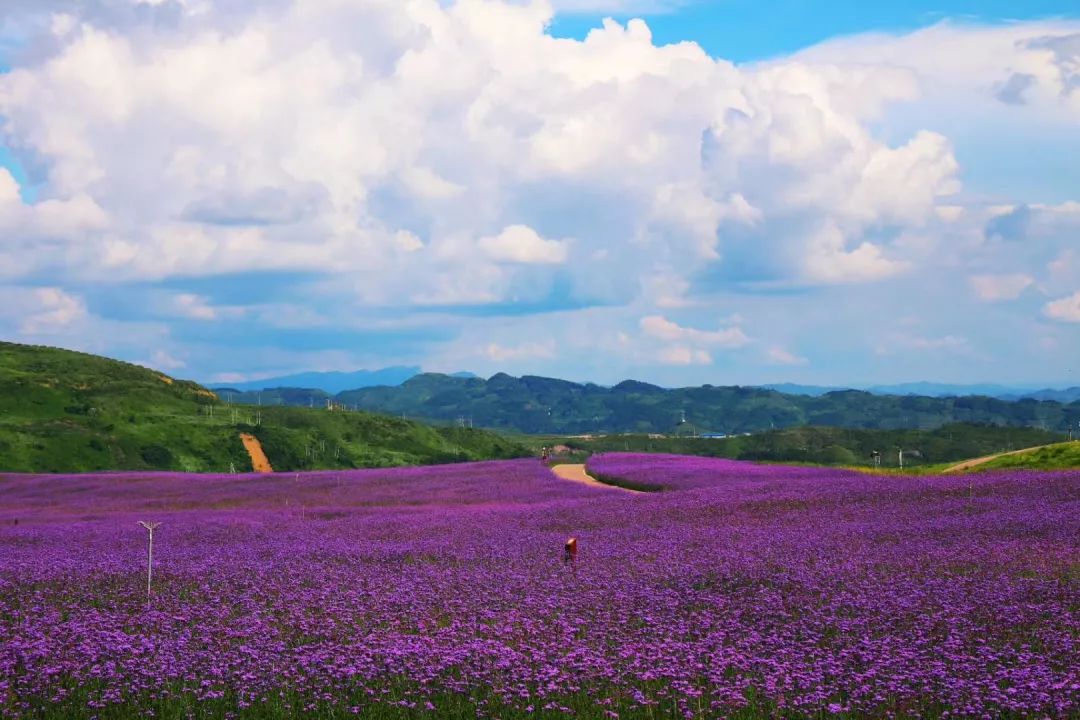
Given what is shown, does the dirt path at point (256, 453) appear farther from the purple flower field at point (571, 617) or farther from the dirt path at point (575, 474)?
the purple flower field at point (571, 617)

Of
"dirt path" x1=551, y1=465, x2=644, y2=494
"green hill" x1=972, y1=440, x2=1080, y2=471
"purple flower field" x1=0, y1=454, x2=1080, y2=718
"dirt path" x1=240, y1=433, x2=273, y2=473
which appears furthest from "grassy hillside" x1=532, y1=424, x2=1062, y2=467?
"purple flower field" x1=0, y1=454, x2=1080, y2=718

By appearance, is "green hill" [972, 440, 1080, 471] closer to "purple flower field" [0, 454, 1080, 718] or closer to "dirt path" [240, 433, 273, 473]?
"purple flower field" [0, 454, 1080, 718]

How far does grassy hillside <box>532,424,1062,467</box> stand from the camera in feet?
425

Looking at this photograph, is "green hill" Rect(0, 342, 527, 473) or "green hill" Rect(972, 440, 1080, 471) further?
"green hill" Rect(0, 342, 527, 473)

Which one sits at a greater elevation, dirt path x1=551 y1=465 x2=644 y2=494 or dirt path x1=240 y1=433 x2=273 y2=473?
dirt path x1=551 y1=465 x2=644 y2=494

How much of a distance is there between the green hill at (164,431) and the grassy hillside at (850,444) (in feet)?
106

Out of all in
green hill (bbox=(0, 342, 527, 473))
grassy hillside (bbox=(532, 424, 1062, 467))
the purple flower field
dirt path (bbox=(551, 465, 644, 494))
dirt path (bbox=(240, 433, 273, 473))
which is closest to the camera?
the purple flower field

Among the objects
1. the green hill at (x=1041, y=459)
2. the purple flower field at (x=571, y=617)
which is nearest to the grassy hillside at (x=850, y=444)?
the green hill at (x=1041, y=459)

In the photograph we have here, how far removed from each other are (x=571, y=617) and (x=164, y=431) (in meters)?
85.6

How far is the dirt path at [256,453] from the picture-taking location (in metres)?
88.8

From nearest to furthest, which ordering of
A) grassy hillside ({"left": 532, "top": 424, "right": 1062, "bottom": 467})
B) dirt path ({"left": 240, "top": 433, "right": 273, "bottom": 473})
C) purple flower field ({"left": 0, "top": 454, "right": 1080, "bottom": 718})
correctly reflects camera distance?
purple flower field ({"left": 0, "top": 454, "right": 1080, "bottom": 718}), dirt path ({"left": 240, "top": 433, "right": 273, "bottom": 473}), grassy hillside ({"left": 532, "top": 424, "right": 1062, "bottom": 467})

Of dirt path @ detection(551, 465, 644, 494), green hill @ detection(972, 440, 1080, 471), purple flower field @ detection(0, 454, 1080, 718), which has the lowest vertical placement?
dirt path @ detection(551, 465, 644, 494)

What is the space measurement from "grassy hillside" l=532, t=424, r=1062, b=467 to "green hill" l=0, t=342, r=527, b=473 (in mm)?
32174

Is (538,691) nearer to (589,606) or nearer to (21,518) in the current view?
(589,606)
